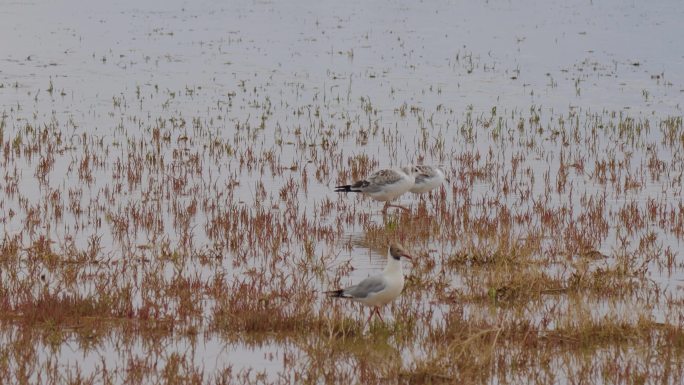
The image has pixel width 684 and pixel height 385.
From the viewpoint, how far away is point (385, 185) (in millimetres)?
14406

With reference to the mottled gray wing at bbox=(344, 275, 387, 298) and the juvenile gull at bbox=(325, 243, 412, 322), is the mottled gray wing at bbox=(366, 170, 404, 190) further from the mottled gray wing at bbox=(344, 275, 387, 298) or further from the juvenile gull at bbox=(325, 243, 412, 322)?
the mottled gray wing at bbox=(344, 275, 387, 298)

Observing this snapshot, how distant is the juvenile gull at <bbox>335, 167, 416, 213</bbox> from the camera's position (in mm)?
14383

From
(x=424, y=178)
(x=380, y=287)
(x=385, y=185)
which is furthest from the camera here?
(x=424, y=178)

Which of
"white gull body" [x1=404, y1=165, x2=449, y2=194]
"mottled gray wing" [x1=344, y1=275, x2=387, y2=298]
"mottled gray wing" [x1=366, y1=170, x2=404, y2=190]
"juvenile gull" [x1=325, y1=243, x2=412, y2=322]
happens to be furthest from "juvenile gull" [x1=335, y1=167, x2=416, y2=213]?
"mottled gray wing" [x1=344, y1=275, x2=387, y2=298]

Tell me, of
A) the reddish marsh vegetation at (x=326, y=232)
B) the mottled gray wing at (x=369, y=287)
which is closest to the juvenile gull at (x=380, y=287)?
the mottled gray wing at (x=369, y=287)

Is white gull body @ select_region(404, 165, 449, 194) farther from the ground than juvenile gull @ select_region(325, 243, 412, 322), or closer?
closer

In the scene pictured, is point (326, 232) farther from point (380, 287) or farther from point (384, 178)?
point (380, 287)

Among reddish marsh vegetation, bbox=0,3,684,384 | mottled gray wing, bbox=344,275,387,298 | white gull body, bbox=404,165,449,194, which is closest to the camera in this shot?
reddish marsh vegetation, bbox=0,3,684,384

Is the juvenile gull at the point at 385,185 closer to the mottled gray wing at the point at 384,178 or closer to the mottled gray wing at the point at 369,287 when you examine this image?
the mottled gray wing at the point at 384,178

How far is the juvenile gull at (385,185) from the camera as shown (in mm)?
14383

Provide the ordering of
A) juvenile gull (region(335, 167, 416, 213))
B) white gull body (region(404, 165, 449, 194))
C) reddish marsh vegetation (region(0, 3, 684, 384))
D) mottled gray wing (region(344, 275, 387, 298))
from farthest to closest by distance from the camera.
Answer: white gull body (region(404, 165, 449, 194))
juvenile gull (region(335, 167, 416, 213))
mottled gray wing (region(344, 275, 387, 298))
reddish marsh vegetation (region(0, 3, 684, 384))

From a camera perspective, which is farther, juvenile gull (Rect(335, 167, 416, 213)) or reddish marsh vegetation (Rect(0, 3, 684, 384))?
juvenile gull (Rect(335, 167, 416, 213))

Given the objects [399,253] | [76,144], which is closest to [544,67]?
[76,144]

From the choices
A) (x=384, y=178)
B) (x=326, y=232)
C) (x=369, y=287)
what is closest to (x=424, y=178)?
(x=384, y=178)
